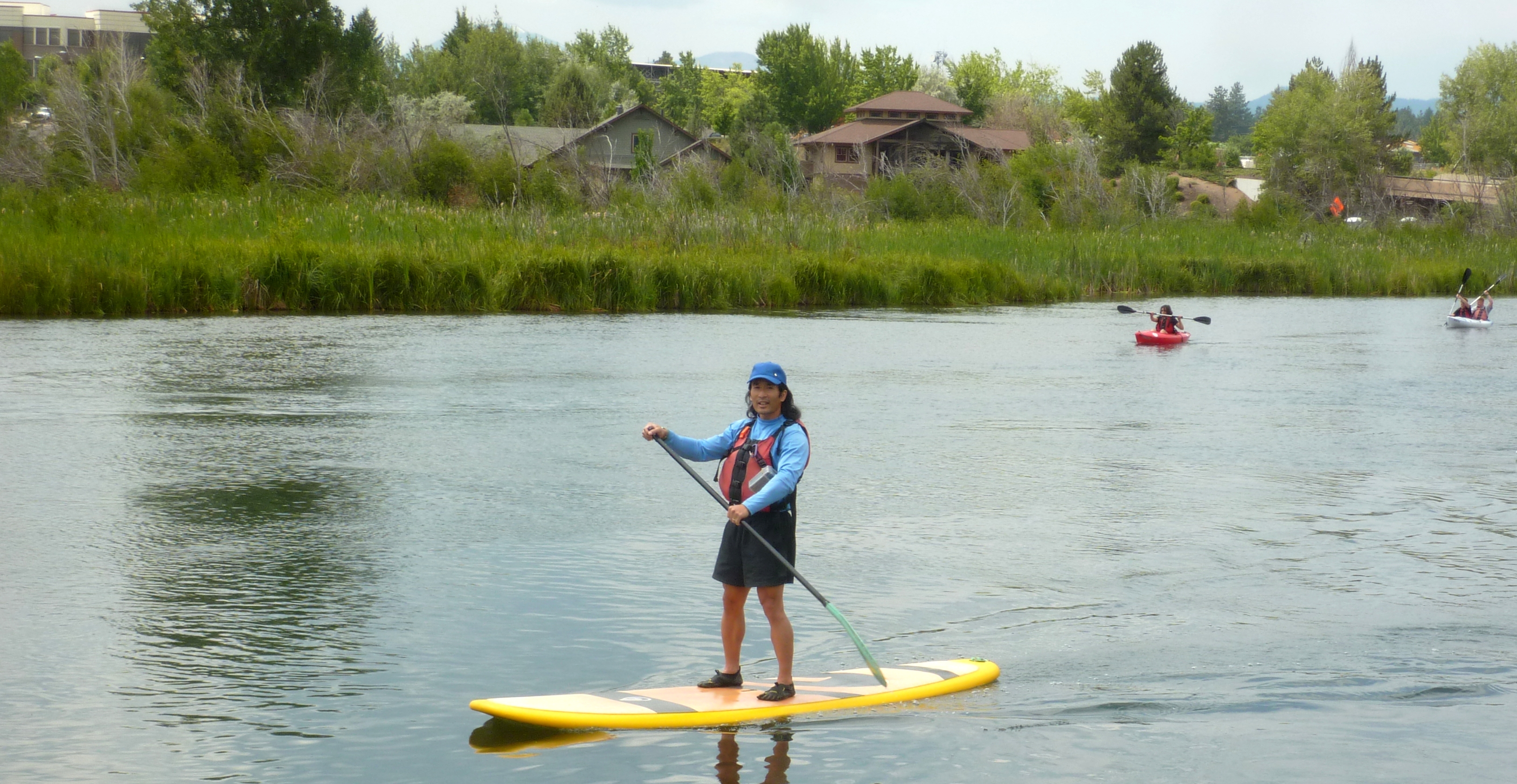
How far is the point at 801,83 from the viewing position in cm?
10475

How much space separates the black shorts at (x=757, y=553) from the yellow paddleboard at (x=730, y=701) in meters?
0.48

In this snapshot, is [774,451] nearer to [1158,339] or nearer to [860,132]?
[1158,339]

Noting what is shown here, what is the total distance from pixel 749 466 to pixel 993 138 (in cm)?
8092

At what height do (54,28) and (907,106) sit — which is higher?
(54,28)

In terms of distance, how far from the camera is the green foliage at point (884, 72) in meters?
115

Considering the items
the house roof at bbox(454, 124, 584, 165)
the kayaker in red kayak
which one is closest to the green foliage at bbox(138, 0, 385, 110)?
the house roof at bbox(454, 124, 584, 165)

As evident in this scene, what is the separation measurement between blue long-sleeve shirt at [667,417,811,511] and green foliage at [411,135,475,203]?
34.9 meters

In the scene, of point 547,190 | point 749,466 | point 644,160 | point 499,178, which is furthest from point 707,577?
point 644,160

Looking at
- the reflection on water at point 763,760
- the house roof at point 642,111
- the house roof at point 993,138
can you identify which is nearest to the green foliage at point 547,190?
the house roof at point 642,111

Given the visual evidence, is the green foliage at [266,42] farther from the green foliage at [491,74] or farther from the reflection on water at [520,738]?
the reflection on water at [520,738]

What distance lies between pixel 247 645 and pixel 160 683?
55 centimetres

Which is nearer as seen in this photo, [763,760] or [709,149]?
[763,760]

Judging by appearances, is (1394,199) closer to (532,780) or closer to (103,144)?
(103,144)

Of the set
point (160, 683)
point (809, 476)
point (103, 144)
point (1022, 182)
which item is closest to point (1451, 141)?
point (1022, 182)
